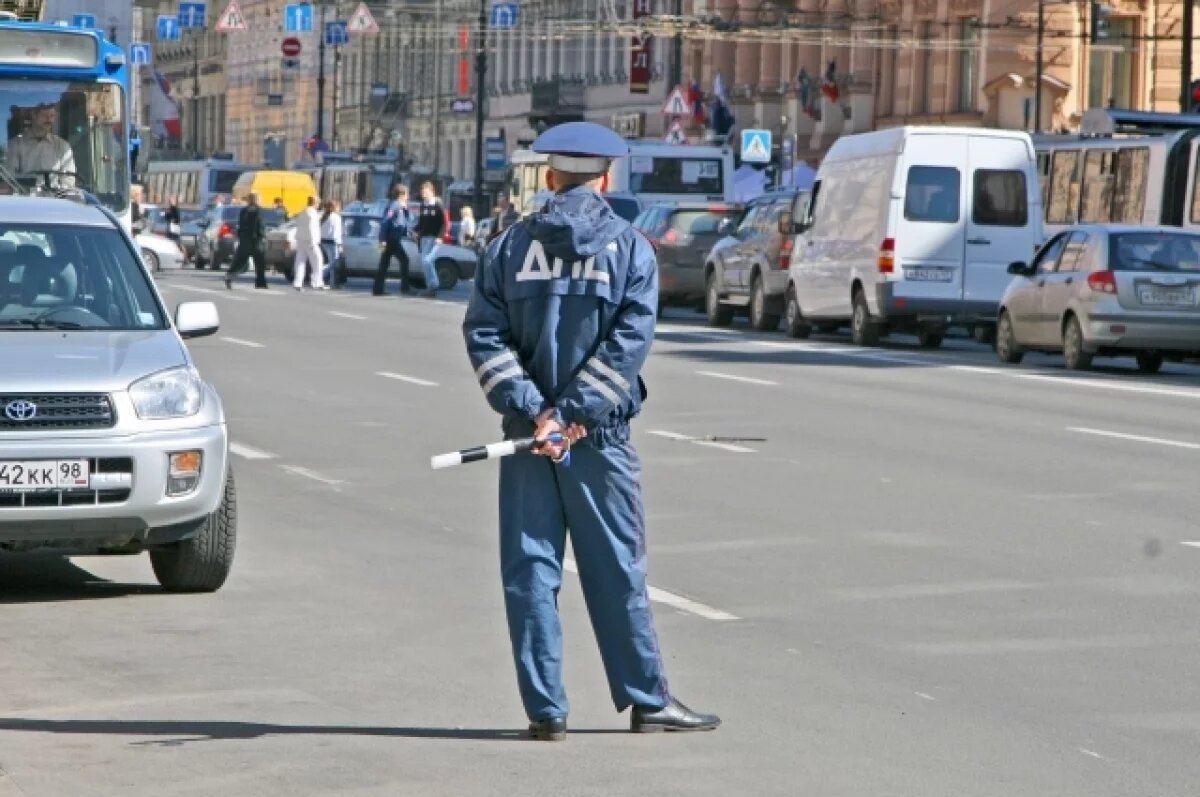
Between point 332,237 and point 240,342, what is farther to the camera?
point 332,237

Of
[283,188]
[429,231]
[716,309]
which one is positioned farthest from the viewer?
[283,188]

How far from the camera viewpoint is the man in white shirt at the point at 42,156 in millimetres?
24016

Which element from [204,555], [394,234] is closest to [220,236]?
[394,234]

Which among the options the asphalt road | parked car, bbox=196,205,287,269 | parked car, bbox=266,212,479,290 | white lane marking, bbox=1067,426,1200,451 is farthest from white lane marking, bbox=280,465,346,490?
parked car, bbox=196,205,287,269

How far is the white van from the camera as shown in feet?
108

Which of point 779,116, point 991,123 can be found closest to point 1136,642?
point 991,123

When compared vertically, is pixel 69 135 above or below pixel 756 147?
above

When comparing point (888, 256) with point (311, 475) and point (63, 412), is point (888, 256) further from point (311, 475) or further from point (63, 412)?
point (63, 412)

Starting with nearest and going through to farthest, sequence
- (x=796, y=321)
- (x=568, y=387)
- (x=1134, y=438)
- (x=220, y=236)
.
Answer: (x=568, y=387) → (x=1134, y=438) → (x=796, y=321) → (x=220, y=236)

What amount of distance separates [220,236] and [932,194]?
36.3 metres

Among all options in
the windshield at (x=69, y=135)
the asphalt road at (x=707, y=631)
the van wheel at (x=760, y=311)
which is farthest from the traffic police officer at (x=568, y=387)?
the van wheel at (x=760, y=311)

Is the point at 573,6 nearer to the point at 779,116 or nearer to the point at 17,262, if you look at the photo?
the point at 779,116

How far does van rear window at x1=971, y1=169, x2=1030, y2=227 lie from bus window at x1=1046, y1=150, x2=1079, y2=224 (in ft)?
36.6

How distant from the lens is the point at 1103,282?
27969 millimetres
